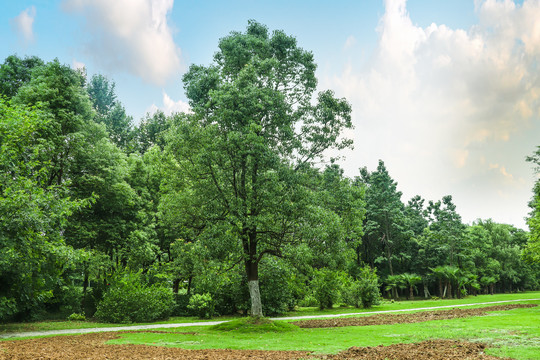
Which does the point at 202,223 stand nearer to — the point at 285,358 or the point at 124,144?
the point at 285,358

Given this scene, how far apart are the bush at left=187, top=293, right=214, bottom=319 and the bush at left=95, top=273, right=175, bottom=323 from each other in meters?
2.30

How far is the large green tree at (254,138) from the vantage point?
16234mm

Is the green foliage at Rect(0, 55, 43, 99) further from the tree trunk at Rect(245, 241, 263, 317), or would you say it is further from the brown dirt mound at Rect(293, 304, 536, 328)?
the brown dirt mound at Rect(293, 304, 536, 328)

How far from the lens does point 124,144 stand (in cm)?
4744

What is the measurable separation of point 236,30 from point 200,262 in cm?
1231

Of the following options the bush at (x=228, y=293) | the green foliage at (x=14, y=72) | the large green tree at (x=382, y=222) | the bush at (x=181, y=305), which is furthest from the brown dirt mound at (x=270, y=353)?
the large green tree at (x=382, y=222)

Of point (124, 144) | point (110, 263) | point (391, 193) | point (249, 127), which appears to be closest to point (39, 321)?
point (110, 263)

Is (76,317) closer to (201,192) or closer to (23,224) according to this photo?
(23,224)

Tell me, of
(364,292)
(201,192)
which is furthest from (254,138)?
(364,292)

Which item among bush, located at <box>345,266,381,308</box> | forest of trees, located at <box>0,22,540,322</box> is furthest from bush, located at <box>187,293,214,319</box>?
bush, located at <box>345,266,381,308</box>

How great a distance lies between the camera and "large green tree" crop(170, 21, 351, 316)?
16.2m

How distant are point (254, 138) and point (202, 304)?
1393cm

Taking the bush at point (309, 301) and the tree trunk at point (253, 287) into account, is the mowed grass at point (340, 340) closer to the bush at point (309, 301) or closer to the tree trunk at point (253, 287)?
the tree trunk at point (253, 287)

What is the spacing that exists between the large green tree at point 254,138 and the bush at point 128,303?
748 centimetres
